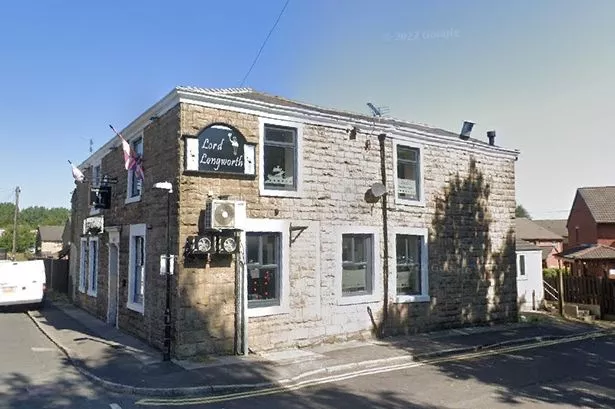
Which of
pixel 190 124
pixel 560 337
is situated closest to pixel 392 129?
pixel 190 124

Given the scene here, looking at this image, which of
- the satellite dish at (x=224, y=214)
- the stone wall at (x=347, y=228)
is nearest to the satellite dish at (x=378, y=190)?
the stone wall at (x=347, y=228)

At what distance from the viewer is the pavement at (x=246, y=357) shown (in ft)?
29.2

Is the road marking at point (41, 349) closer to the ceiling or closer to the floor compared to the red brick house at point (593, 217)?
closer to the floor

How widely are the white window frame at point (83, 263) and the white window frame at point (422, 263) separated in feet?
41.8

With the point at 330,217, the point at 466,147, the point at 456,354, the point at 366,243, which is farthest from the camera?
the point at 466,147

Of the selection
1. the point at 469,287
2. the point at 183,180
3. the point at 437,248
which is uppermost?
the point at 183,180

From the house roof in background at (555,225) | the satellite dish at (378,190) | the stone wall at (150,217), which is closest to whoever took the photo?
the stone wall at (150,217)

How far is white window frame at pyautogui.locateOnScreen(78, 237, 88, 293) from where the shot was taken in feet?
64.7

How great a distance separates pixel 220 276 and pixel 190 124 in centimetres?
359

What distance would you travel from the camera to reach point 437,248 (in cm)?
1524

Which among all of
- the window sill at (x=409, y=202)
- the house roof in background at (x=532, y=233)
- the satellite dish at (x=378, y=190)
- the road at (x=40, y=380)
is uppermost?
the satellite dish at (x=378, y=190)

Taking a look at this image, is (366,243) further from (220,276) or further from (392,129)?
(220,276)

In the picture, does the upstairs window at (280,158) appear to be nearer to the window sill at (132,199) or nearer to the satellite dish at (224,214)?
the satellite dish at (224,214)

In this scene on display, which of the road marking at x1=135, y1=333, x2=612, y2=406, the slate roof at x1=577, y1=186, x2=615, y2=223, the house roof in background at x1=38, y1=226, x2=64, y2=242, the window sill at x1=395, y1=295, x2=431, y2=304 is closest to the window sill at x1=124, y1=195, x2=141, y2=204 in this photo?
the road marking at x1=135, y1=333, x2=612, y2=406
